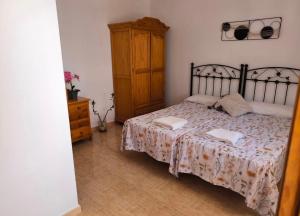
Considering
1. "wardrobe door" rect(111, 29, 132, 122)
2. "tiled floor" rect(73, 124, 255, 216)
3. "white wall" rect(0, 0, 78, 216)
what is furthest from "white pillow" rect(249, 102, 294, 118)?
"white wall" rect(0, 0, 78, 216)

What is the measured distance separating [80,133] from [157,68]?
6.28ft

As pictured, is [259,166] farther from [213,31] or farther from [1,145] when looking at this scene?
[213,31]

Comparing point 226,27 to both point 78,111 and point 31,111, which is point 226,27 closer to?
point 78,111

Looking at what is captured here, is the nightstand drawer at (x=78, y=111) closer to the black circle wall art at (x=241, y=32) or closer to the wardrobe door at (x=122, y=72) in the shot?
the wardrobe door at (x=122, y=72)

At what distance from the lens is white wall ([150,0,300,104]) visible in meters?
3.00

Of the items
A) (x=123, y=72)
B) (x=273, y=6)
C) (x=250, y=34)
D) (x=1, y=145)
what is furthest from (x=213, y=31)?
(x=1, y=145)

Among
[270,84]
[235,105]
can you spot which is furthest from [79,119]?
[270,84]

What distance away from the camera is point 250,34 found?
330 cm

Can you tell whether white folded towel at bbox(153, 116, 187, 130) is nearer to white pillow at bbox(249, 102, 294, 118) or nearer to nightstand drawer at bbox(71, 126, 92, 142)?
white pillow at bbox(249, 102, 294, 118)

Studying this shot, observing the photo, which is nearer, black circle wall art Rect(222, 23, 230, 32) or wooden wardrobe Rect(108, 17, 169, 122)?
black circle wall art Rect(222, 23, 230, 32)

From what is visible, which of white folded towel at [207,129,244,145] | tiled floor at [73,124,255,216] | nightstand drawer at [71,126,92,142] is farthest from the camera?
nightstand drawer at [71,126,92,142]

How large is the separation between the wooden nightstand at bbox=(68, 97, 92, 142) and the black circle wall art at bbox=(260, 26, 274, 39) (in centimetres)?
281

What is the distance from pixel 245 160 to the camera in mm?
1919

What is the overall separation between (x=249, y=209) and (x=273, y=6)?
106 inches
